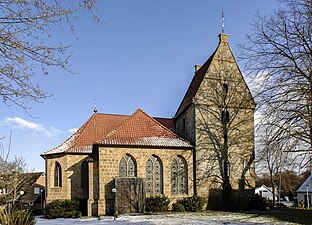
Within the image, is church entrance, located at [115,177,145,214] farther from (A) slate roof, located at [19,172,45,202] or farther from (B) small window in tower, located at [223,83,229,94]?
(A) slate roof, located at [19,172,45,202]

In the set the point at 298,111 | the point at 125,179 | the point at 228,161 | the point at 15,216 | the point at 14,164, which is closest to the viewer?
the point at 15,216

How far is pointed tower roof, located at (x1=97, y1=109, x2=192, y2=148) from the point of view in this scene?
24.6 m

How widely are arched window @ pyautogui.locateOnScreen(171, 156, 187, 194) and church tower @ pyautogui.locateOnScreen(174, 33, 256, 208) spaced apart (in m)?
0.88

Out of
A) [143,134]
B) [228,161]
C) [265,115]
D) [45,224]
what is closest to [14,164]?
[143,134]

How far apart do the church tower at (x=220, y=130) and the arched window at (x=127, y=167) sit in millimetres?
4958

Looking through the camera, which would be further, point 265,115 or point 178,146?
point 178,146

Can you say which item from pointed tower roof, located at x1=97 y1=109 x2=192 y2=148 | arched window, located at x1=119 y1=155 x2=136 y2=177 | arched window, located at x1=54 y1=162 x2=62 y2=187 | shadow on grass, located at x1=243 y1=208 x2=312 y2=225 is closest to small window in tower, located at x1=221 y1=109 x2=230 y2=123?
pointed tower roof, located at x1=97 y1=109 x2=192 y2=148

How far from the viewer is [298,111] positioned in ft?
52.8

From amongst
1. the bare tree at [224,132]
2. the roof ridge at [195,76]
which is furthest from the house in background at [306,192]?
the roof ridge at [195,76]

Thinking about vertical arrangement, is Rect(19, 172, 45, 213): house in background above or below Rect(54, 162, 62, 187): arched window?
below

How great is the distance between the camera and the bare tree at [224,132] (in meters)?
26.7

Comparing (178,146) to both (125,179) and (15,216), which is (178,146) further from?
(15,216)

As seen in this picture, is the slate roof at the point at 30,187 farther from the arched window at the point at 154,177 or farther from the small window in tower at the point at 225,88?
the small window in tower at the point at 225,88

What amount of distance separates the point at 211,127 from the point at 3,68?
22.9 m
